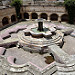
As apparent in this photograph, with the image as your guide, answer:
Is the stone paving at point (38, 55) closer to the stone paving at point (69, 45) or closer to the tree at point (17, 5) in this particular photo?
the stone paving at point (69, 45)

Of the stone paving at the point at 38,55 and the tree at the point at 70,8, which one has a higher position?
the tree at the point at 70,8

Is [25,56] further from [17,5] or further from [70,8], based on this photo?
[17,5]

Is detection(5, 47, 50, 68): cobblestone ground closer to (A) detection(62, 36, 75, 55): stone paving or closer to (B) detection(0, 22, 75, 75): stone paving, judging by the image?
(B) detection(0, 22, 75, 75): stone paving

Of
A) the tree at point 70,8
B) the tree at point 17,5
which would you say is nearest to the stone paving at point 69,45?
A: the tree at point 70,8

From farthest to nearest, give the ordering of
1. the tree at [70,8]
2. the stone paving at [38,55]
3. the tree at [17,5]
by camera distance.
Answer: the tree at [17,5] < the tree at [70,8] < the stone paving at [38,55]

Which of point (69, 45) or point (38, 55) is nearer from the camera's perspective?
point (38, 55)

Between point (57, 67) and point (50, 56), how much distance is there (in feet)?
10.6

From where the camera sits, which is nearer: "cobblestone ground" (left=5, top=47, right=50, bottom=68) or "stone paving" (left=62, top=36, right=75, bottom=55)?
"cobblestone ground" (left=5, top=47, right=50, bottom=68)

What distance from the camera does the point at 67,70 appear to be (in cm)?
869

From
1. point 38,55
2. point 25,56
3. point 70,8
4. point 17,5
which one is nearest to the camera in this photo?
point 25,56

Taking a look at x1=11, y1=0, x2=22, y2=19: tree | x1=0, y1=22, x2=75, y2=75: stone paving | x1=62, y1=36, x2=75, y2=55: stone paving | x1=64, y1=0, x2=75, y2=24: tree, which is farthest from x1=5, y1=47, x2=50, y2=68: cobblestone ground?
x1=11, y1=0, x2=22, y2=19: tree

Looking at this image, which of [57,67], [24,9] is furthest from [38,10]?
[57,67]

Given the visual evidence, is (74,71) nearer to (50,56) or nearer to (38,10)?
(50,56)

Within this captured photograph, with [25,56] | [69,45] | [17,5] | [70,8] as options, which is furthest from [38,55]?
[17,5]
